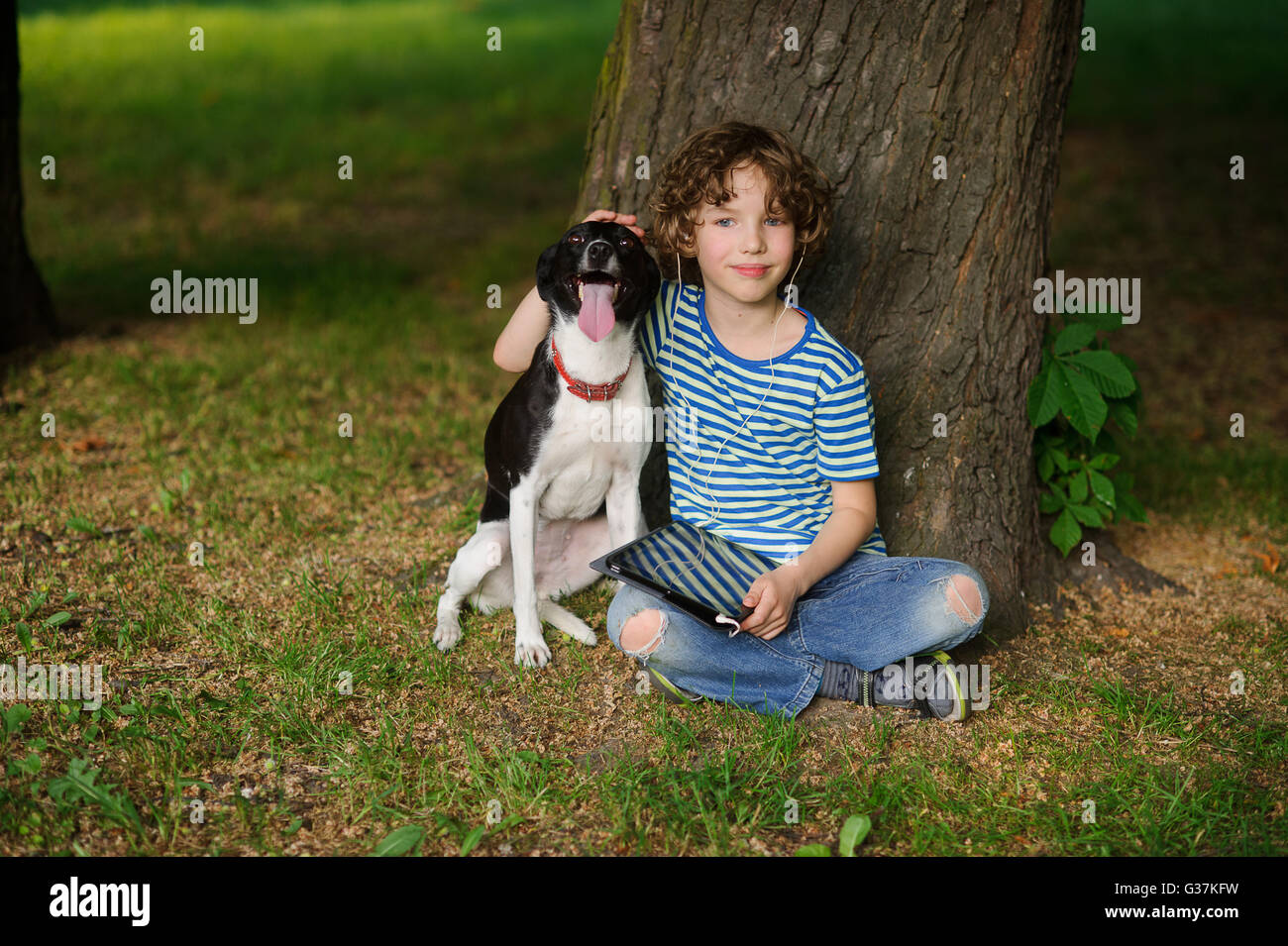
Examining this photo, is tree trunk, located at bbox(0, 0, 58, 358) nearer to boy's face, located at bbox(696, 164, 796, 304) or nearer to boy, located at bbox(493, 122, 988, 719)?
boy, located at bbox(493, 122, 988, 719)

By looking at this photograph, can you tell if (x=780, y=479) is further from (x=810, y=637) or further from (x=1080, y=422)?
(x=1080, y=422)

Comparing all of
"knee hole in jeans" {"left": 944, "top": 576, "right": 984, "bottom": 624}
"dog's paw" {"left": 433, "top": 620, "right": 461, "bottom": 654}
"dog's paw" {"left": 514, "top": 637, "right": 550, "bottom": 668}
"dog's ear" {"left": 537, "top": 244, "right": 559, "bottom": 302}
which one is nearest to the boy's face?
"dog's ear" {"left": 537, "top": 244, "right": 559, "bottom": 302}

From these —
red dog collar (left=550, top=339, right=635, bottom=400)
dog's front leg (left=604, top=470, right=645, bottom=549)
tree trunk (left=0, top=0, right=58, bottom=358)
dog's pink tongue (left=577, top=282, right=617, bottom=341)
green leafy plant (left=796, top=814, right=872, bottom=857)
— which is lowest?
green leafy plant (left=796, top=814, right=872, bottom=857)

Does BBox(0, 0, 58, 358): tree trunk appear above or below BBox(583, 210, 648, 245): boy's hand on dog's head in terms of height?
above

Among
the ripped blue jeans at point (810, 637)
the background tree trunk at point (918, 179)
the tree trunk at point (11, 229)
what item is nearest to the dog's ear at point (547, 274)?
the background tree trunk at point (918, 179)

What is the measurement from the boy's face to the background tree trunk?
0.52 m

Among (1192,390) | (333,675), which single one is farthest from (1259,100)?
(333,675)

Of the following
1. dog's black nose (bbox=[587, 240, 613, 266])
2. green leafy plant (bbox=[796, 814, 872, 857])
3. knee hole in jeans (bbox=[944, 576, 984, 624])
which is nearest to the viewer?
green leafy plant (bbox=[796, 814, 872, 857])

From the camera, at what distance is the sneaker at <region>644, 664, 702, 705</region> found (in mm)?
3094

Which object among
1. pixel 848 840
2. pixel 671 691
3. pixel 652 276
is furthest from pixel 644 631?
pixel 652 276

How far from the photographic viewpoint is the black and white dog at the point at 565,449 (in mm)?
3027

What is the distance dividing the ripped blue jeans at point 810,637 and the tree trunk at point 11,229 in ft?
14.2

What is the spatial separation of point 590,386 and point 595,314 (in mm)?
272
